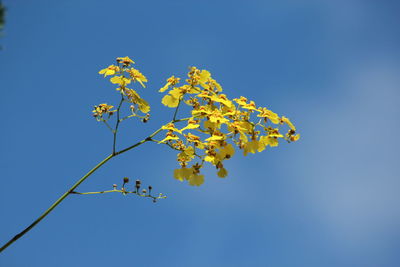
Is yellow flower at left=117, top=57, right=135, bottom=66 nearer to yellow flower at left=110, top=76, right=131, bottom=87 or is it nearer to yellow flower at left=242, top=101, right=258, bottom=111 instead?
yellow flower at left=110, top=76, right=131, bottom=87

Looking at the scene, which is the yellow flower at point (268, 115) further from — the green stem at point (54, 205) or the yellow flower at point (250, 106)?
the green stem at point (54, 205)

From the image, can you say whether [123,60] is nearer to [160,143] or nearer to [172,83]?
[172,83]

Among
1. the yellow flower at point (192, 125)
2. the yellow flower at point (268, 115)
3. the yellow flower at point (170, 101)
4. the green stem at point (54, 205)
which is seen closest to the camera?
the green stem at point (54, 205)

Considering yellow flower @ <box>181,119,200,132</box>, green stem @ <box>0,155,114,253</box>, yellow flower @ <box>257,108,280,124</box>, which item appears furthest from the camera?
yellow flower @ <box>257,108,280,124</box>

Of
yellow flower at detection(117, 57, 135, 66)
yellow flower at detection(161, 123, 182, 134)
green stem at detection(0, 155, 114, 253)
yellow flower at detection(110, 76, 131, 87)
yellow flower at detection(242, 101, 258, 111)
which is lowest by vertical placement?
green stem at detection(0, 155, 114, 253)

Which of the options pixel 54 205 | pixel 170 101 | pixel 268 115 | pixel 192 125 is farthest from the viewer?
pixel 170 101

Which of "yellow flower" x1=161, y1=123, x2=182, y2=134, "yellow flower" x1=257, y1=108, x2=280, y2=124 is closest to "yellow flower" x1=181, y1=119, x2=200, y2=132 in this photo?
"yellow flower" x1=161, y1=123, x2=182, y2=134

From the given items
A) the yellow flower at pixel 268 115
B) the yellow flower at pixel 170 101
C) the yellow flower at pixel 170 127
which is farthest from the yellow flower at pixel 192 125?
the yellow flower at pixel 268 115

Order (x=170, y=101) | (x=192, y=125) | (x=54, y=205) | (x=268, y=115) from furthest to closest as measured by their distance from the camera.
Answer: (x=170, y=101)
(x=268, y=115)
(x=192, y=125)
(x=54, y=205)

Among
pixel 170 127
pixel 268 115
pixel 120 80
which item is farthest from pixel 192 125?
pixel 120 80

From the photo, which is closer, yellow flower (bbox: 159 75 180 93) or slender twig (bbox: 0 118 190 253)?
slender twig (bbox: 0 118 190 253)

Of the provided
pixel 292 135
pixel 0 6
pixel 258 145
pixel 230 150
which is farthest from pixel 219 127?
pixel 0 6

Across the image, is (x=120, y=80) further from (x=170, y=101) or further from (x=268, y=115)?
(x=268, y=115)

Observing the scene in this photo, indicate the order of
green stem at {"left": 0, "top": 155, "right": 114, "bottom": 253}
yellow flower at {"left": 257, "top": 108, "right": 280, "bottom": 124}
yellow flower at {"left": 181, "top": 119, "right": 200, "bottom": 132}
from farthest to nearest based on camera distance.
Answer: yellow flower at {"left": 257, "top": 108, "right": 280, "bottom": 124} < yellow flower at {"left": 181, "top": 119, "right": 200, "bottom": 132} < green stem at {"left": 0, "top": 155, "right": 114, "bottom": 253}
